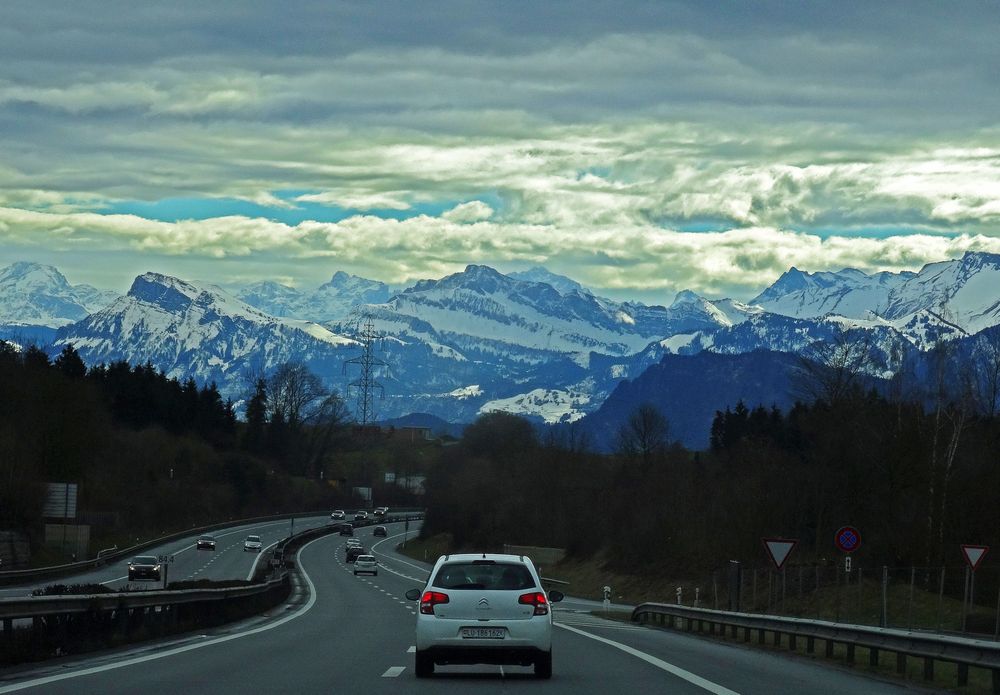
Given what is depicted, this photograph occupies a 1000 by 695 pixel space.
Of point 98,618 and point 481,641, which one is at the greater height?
point 481,641

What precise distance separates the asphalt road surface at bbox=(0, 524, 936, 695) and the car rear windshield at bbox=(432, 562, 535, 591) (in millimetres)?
1124

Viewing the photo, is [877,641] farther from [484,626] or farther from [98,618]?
[98,618]

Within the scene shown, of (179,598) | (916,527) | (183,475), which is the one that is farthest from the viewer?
(183,475)

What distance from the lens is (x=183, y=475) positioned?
6029 inches

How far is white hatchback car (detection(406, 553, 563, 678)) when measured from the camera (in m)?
18.2

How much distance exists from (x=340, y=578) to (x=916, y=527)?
30.0 metres

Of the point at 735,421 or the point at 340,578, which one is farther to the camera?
the point at 735,421

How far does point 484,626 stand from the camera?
18.2m

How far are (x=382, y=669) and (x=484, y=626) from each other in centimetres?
188

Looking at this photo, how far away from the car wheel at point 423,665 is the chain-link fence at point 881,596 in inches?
Result: 655

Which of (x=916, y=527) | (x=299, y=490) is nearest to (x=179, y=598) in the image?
(x=916, y=527)

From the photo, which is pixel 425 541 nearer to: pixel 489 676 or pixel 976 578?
pixel 976 578

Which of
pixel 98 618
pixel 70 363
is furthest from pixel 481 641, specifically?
pixel 70 363

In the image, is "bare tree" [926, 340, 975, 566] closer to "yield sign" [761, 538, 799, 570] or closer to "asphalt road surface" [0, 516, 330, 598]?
"yield sign" [761, 538, 799, 570]
